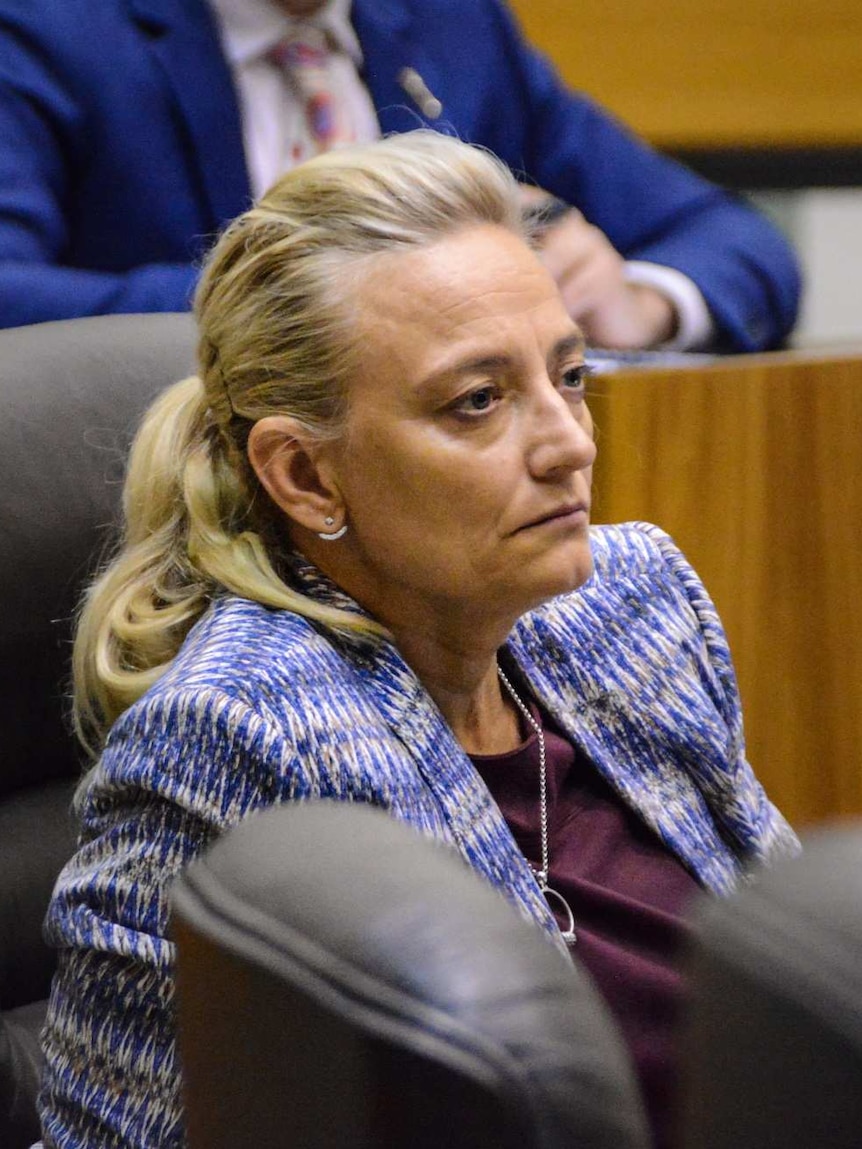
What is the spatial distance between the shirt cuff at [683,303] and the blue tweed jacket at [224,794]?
2.95ft

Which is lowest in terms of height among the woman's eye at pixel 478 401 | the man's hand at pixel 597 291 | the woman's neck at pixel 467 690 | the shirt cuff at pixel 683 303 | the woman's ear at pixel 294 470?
the shirt cuff at pixel 683 303

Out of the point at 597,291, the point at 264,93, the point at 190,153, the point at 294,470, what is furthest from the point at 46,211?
the point at 294,470

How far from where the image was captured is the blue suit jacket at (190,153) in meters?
1.76

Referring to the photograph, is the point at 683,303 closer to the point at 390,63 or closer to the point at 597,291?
the point at 597,291

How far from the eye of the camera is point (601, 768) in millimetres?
1136

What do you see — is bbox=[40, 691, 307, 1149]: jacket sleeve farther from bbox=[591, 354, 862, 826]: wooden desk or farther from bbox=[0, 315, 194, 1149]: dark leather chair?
bbox=[591, 354, 862, 826]: wooden desk

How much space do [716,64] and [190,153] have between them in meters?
0.88

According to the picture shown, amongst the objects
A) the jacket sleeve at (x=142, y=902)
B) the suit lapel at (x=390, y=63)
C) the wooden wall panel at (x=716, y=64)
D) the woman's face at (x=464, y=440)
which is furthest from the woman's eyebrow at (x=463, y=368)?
the wooden wall panel at (x=716, y=64)

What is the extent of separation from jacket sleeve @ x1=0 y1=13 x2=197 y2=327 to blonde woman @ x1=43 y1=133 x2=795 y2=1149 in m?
0.57

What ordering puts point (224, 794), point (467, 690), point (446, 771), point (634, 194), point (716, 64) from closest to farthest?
point (224, 794) < point (446, 771) < point (467, 690) < point (634, 194) < point (716, 64)

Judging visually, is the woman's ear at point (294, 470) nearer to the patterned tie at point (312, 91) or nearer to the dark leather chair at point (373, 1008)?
the dark leather chair at point (373, 1008)

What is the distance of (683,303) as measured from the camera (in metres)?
1.99

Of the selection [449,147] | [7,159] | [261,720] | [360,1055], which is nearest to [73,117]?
[7,159]

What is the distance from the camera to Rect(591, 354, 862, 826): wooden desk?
1.50 meters
